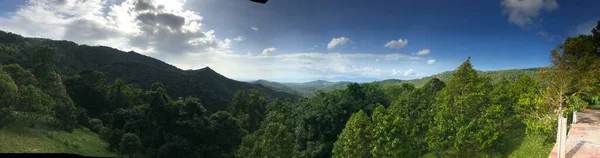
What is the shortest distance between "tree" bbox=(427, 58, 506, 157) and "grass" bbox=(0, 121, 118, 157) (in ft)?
73.1

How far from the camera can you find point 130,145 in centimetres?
3400

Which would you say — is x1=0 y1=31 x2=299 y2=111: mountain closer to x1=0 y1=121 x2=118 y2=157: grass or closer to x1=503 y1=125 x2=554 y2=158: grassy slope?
x1=0 y1=121 x2=118 y2=157: grass

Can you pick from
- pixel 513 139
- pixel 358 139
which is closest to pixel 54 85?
pixel 358 139

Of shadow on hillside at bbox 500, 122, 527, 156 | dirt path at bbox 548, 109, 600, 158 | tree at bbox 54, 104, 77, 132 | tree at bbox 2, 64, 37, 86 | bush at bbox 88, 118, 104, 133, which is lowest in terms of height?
bush at bbox 88, 118, 104, 133

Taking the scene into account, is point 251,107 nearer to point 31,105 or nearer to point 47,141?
point 47,141

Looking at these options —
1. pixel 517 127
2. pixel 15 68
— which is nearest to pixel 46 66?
pixel 15 68

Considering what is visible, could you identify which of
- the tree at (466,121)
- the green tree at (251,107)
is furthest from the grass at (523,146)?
the green tree at (251,107)

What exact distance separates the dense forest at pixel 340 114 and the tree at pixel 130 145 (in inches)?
3.5

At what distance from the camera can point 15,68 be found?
37.0 metres

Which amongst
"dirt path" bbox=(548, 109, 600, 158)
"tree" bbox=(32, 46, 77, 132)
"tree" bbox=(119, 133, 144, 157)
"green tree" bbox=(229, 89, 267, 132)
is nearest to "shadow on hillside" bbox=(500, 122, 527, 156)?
"dirt path" bbox=(548, 109, 600, 158)

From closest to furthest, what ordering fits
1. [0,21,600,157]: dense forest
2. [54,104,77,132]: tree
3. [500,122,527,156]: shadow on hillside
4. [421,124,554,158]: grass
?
[0,21,600,157]: dense forest, [421,124,554,158]: grass, [500,122,527,156]: shadow on hillside, [54,104,77,132]: tree

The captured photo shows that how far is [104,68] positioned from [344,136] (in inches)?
3083

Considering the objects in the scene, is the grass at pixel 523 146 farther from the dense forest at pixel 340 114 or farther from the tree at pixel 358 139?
the tree at pixel 358 139

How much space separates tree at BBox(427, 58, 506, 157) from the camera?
18781 mm
